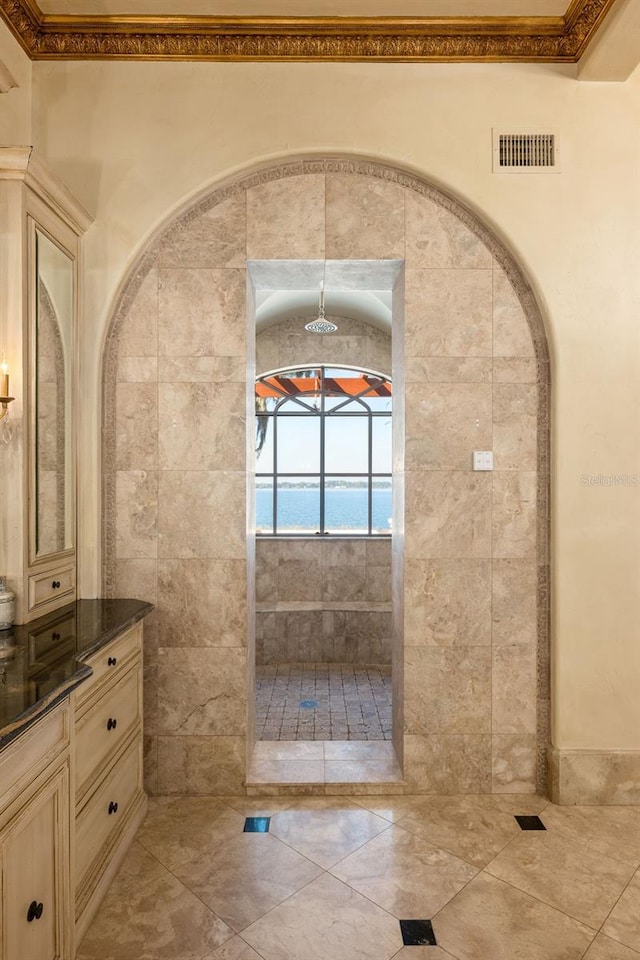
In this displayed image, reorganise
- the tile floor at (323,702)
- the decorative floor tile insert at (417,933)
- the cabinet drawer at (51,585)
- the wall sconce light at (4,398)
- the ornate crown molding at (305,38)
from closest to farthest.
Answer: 1. the decorative floor tile insert at (417,933)
2. the wall sconce light at (4,398)
3. the cabinet drawer at (51,585)
4. the ornate crown molding at (305,38)
5. the tile floor at (323,702)

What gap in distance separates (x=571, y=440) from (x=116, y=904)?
2.67 meters

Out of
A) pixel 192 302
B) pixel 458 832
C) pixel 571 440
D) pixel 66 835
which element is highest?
pixel 192 302

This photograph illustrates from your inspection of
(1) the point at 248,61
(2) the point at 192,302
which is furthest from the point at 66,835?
(1) the point at 248,61

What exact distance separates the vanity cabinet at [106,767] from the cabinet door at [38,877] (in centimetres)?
16

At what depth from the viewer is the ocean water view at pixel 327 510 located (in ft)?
20.5

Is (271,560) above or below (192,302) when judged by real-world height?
below

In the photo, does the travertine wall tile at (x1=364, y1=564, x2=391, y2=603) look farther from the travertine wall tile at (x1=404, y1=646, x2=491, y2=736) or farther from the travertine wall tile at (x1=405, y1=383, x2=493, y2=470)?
the travertine wall tile at (x1=405, y1=383, x2=493, y2=470)

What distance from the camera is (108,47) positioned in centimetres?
269

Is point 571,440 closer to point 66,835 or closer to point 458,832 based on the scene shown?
point 458,832

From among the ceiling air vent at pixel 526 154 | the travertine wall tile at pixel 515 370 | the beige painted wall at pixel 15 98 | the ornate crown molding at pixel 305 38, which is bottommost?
the travertine wall tile at pixel 515 370

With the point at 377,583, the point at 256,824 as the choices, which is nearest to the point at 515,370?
the point at 256,824

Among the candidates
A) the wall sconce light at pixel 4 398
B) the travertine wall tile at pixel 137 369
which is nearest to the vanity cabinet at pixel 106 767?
the wall sconce light at pixel 4 398

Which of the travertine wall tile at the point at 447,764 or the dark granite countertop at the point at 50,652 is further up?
the dark granite countertop at the point at 50,652

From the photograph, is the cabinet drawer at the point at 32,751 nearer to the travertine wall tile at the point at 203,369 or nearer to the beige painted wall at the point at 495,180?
the travertine wall tile at the point at 203,369
